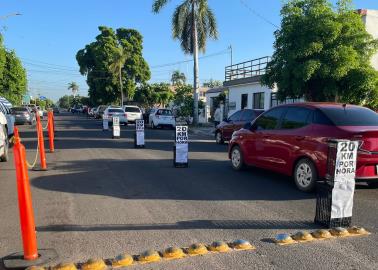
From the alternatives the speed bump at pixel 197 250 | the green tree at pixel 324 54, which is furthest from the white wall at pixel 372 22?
the speed bump at pixel 197 250

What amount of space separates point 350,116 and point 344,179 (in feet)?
8.55

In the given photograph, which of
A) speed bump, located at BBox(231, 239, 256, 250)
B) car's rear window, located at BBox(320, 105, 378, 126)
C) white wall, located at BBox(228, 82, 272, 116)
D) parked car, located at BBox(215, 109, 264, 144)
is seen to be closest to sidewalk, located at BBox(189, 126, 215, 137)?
white wall, located at BBox(228, 82, 272, 116)

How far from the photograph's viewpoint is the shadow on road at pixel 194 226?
17.8 feet

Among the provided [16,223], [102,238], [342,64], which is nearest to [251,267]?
[102,238]

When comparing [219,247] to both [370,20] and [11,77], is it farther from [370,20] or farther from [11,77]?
[11,77]

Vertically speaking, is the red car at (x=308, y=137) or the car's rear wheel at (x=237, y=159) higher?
the red car at (x=308, y=137)

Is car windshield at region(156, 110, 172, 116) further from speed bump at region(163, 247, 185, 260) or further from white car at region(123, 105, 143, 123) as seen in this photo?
speed bump at region(163, 247, 185, 260)

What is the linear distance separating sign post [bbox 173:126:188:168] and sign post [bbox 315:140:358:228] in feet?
17.4

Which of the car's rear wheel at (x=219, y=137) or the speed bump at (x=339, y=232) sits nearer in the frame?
the speed bump at (x=339, y=232)

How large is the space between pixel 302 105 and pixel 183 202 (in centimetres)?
322

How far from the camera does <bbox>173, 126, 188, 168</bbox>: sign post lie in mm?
10477

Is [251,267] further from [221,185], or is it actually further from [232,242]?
[221,185]

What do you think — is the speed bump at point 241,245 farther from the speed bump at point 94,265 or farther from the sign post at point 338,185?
the speed bump at point 94,265

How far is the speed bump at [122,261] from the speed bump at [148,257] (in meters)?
0.10
